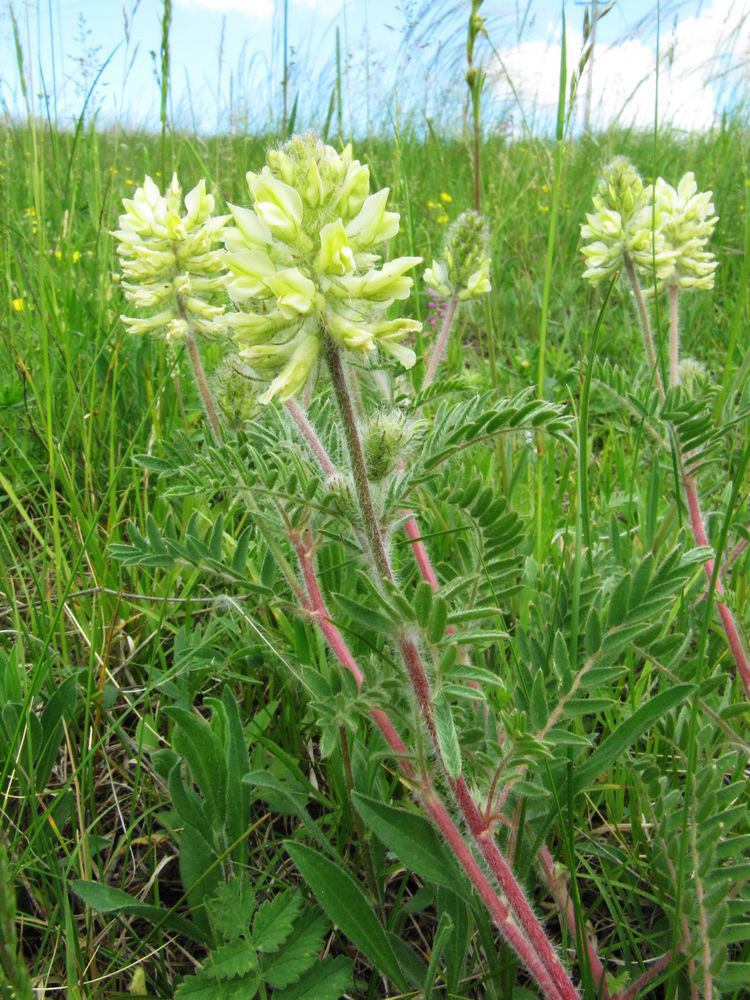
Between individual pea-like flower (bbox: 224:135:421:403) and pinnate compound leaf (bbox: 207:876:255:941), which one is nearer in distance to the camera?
individual pea-like flower (bbox: 224:135:421:403)

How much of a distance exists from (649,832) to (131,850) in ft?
3.60

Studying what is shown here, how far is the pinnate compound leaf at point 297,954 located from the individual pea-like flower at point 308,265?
965mm

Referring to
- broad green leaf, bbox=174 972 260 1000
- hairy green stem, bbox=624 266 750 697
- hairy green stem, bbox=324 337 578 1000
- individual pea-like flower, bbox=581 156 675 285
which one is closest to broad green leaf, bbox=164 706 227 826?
broad green leaf, bbox=174 972 260 1000

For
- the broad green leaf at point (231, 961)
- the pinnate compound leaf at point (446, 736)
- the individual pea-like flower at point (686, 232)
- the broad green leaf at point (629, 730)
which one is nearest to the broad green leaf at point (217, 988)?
the broad green leaf at point (231, 961)

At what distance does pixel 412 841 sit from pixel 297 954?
279 millimetres

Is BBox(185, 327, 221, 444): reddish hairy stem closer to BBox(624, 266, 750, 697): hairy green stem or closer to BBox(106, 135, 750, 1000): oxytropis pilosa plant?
BBox(106, 135, 750, 1000): oxytropis pilosa plant

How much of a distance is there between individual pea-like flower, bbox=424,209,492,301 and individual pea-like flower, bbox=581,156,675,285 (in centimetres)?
38

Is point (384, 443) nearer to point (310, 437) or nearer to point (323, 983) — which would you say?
point (310, 437)

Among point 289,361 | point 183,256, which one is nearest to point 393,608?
point 289,361

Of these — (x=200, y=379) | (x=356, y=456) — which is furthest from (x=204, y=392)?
(x=356, y=456)

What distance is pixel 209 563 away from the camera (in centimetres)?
168

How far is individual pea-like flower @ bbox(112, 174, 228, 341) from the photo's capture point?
2.31 meters

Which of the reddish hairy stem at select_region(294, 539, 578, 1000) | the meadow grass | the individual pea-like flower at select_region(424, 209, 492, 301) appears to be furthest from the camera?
the individual pea-like flower at select_region(424, 209, 492, 301)

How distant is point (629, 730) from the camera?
1.45 m
